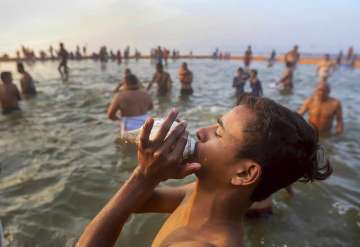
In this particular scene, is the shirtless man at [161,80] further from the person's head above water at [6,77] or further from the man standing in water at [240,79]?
the person's head above water at [6,77]

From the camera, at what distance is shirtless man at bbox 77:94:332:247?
158cm

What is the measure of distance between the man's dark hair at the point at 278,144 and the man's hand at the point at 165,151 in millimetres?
365

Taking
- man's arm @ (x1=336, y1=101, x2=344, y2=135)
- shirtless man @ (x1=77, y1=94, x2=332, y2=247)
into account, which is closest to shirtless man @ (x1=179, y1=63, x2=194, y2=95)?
man's arm @ (x1=336, y1=101, x2=344, y2=135)

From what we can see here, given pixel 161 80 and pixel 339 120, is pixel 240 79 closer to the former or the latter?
pixel 161 80

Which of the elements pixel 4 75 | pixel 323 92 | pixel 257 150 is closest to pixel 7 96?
pixel 4 75

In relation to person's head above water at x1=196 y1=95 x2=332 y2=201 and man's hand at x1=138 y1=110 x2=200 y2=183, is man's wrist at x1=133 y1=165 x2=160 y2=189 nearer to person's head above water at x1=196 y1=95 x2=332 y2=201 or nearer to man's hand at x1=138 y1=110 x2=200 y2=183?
man's hand at x1=138 y1=110 x2=200 y2=183

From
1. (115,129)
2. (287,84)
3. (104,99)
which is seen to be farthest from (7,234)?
(287,84)

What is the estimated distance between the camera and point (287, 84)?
1495 cm

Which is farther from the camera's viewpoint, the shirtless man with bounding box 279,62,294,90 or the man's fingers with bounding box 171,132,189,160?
the shirtless man with bounding box 279,62,294,90

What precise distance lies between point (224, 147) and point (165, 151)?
0.39 m

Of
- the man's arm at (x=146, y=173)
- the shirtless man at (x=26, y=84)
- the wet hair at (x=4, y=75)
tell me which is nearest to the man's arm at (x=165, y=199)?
the man's arm at (x=146, y=173)

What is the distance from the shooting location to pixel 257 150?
5.41 feet

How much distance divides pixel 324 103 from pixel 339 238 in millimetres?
4022

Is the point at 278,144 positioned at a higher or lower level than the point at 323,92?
higher
